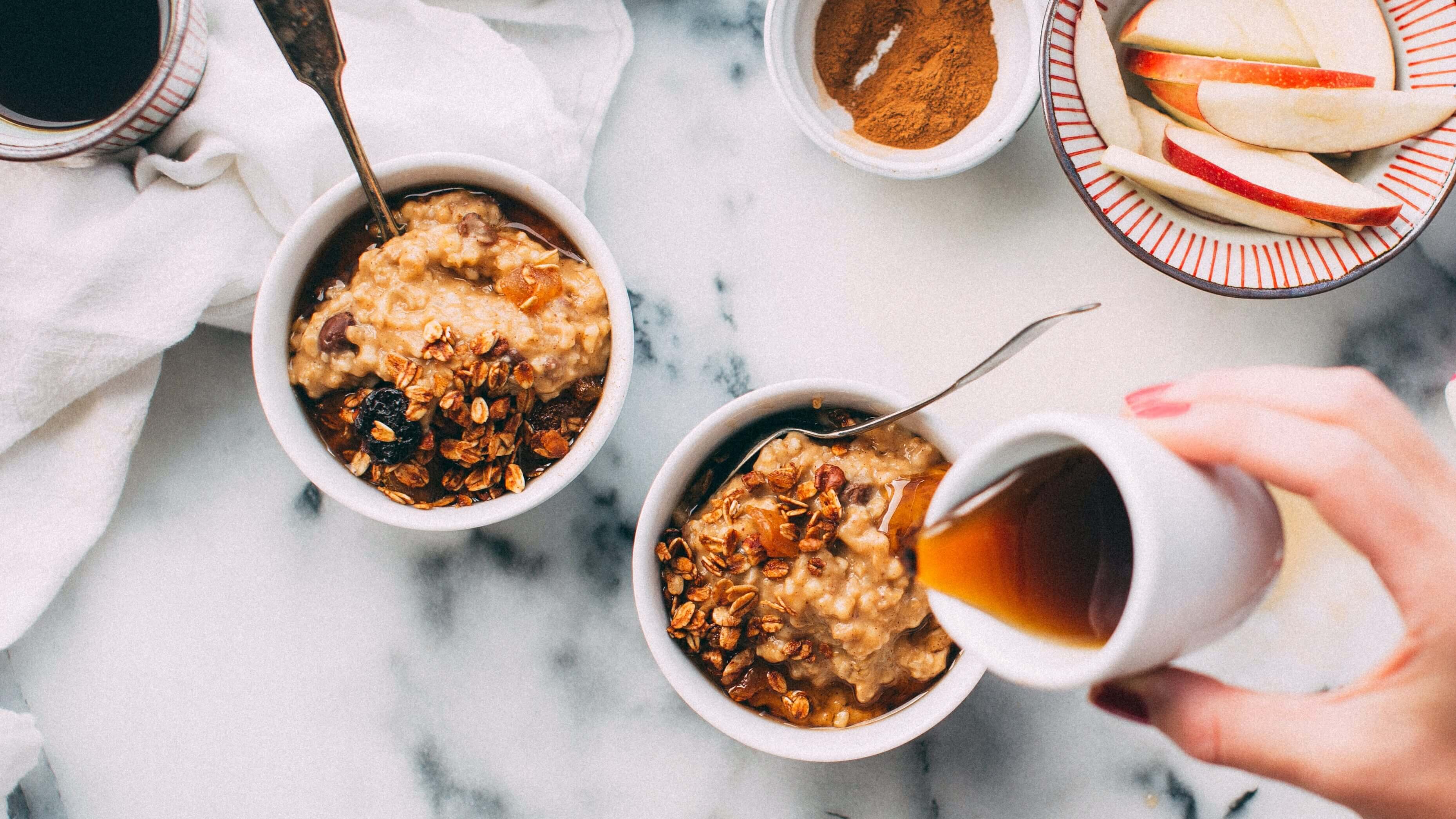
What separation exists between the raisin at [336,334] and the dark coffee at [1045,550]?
0.71m

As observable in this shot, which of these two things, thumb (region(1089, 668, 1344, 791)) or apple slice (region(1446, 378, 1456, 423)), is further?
apple slice (region(1446, 378, 1456, 423))

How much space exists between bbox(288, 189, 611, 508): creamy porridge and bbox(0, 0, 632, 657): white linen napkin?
176mm

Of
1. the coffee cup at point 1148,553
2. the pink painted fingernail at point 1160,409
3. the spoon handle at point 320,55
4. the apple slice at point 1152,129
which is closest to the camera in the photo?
the coffee cup at point 1148,553

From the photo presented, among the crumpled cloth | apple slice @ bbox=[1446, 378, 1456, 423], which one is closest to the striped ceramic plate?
apple slice @ bbox=[1446, 378, 1456, 423]

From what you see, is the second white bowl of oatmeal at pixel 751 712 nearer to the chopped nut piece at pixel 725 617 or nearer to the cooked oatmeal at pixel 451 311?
the chopped nut piece at pixel 725 617

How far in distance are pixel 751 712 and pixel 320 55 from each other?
930mm

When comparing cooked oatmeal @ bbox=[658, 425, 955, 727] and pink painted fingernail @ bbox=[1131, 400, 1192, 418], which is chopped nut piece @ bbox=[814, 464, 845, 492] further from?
pink painted fingernail @ bbox=[1131, 400, 1192, 418]

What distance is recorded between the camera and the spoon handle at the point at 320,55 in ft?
3.82

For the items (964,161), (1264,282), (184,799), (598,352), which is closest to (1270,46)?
(1264,282)

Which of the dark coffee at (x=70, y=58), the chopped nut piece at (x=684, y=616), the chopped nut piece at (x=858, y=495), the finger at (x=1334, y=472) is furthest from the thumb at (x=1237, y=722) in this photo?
the dark coffee at (x=70, y=58)

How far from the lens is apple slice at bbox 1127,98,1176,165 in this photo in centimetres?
138

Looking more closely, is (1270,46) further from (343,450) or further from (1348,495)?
(343,450)

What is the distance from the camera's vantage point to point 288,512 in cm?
151

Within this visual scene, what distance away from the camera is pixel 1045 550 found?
99cm
